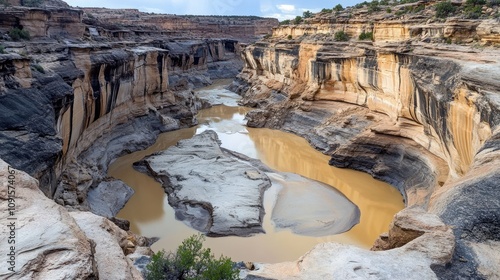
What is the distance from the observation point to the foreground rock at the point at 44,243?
429 centimetres

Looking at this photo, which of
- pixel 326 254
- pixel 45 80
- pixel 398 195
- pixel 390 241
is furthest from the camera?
pixel 398 195

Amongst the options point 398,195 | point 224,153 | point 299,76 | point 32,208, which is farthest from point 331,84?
point 32,208

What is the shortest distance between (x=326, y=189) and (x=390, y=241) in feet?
29.0

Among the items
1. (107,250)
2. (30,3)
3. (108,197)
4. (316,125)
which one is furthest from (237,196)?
(30,3)

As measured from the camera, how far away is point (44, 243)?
4.70 metres

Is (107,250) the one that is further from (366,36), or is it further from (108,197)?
(366,36)

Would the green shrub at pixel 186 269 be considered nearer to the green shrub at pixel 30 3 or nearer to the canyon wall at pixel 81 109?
the canyon wall at pixel 81 109

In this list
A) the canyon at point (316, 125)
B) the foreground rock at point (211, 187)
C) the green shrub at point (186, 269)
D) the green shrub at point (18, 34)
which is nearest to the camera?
the canyon at point (316, 125)

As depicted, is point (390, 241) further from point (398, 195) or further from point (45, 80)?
point (45, 80)

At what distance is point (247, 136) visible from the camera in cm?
2500

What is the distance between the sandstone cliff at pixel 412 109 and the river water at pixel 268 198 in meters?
0.88

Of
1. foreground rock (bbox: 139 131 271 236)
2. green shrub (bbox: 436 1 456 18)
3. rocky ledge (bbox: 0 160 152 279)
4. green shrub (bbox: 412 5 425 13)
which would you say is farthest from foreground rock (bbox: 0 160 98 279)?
green shrub (bbox: 412 5 425 13)

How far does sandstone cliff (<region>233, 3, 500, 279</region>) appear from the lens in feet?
23.9

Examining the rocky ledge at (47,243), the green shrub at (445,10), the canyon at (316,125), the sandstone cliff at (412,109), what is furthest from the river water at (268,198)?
the green shrub at (445,10)
